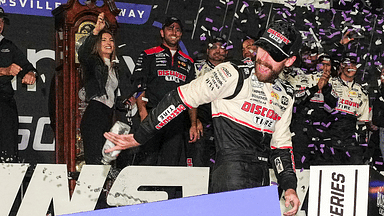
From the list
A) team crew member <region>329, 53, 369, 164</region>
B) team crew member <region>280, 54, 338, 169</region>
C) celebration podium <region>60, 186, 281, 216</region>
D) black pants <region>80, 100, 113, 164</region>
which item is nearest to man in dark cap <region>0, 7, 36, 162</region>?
black pants <region>80, 100, 113, 164</region>

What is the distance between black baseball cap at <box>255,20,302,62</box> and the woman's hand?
1.45 metres

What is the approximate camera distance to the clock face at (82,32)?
4.34 meters

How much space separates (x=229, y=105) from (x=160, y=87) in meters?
1.14

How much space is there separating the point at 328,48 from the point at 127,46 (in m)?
2.01

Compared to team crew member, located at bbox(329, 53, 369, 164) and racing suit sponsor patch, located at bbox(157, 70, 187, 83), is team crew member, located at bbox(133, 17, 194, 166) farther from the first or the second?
team crew member, located at bbox(329, 53, 369, 164)

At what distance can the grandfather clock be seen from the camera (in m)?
4.32

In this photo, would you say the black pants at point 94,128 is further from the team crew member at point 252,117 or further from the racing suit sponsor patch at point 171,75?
the team crew member at point 252,117

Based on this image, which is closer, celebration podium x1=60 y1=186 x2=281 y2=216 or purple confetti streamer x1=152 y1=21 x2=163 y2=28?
celebration podium x1=60 y1=186 x2=281 y2=216

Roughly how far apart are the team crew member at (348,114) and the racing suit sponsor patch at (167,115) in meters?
2.35

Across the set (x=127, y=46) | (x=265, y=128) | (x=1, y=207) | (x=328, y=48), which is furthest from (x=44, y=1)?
(x=328, y=48)

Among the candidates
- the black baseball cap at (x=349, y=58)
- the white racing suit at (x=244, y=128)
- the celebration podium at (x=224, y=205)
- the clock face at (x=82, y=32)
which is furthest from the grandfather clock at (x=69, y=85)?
the celebration podium at (x=224, y=205)

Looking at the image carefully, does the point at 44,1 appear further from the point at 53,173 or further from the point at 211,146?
the point at 211,146

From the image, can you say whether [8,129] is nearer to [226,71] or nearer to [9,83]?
[9,83]

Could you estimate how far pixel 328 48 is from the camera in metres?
5.25
